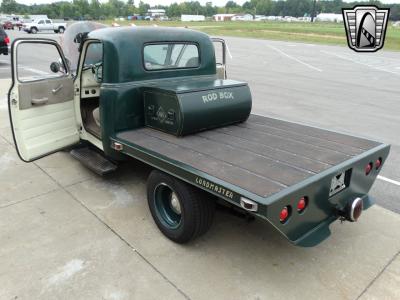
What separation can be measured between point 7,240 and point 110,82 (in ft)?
5.99

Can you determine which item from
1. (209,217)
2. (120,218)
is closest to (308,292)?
(209,217)

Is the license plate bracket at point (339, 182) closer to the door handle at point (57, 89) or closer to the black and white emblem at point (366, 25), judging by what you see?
the door handle at point (57, 89)

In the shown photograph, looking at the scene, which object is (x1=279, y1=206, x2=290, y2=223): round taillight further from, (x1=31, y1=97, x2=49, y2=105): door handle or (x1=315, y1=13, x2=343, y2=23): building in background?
(x1=315, y1=13, x2=343, y2=23): building in background

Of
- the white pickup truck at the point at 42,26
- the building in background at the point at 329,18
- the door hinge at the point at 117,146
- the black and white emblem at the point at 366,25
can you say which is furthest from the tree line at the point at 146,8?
the door hinge at the point at 117,146

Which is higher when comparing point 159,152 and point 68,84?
point 68,84

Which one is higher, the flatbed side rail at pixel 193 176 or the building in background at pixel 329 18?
the building in background at pixel 329 18

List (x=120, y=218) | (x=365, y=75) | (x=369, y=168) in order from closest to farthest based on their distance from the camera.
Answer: (x=369, y=168)
(x=120, y=218)
(x=365, y=75)

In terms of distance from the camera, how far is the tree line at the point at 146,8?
309ft

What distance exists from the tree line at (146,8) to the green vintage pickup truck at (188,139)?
78948mm

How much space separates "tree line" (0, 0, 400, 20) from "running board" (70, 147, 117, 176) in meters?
78.8

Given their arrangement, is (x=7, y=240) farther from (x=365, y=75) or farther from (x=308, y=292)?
(x=365, y=75)

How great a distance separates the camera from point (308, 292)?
9.35 feet

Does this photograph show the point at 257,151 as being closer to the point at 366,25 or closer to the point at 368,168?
the point at 368,168

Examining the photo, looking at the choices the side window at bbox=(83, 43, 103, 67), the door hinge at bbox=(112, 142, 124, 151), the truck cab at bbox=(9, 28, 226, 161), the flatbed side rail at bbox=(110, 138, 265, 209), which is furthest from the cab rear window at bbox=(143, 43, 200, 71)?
the side window at bbox=(83, 43, 103, 67)
